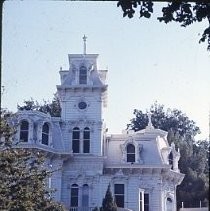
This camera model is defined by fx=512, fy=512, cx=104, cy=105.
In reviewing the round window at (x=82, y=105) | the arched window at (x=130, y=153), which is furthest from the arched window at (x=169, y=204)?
the round window at (x=82, y=105)

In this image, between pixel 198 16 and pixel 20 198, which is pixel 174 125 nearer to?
pixel 20 198

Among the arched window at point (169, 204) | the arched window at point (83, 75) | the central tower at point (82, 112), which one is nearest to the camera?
the central tower at point (82, 112)

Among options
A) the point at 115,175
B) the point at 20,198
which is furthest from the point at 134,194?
the point at 20,198

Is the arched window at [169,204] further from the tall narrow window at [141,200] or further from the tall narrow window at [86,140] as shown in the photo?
the tall narrow window at [86,140]

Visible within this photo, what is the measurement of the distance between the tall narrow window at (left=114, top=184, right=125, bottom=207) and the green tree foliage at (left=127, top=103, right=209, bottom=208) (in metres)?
8.64

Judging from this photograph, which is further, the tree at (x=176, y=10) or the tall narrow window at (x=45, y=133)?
the tall narrow window at (x=45, y=133)

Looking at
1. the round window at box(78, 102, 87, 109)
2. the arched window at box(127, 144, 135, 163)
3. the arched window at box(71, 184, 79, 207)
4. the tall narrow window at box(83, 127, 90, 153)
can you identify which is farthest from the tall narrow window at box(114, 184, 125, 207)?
the round window at box(78, 102, 87, 109)

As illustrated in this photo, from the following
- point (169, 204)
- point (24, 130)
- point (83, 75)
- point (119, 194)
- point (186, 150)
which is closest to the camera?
point (24, 130)

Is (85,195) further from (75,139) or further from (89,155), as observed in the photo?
(75,139)

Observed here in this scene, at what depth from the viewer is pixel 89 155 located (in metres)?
29.5

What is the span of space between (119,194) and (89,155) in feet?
9.65

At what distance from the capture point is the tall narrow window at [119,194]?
2984cm

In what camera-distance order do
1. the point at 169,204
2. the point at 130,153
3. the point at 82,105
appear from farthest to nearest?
1. the point at 169,204
2. the point at 130,153
3. the point at 82,105

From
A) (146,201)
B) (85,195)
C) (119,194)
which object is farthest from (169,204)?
(85,195)
